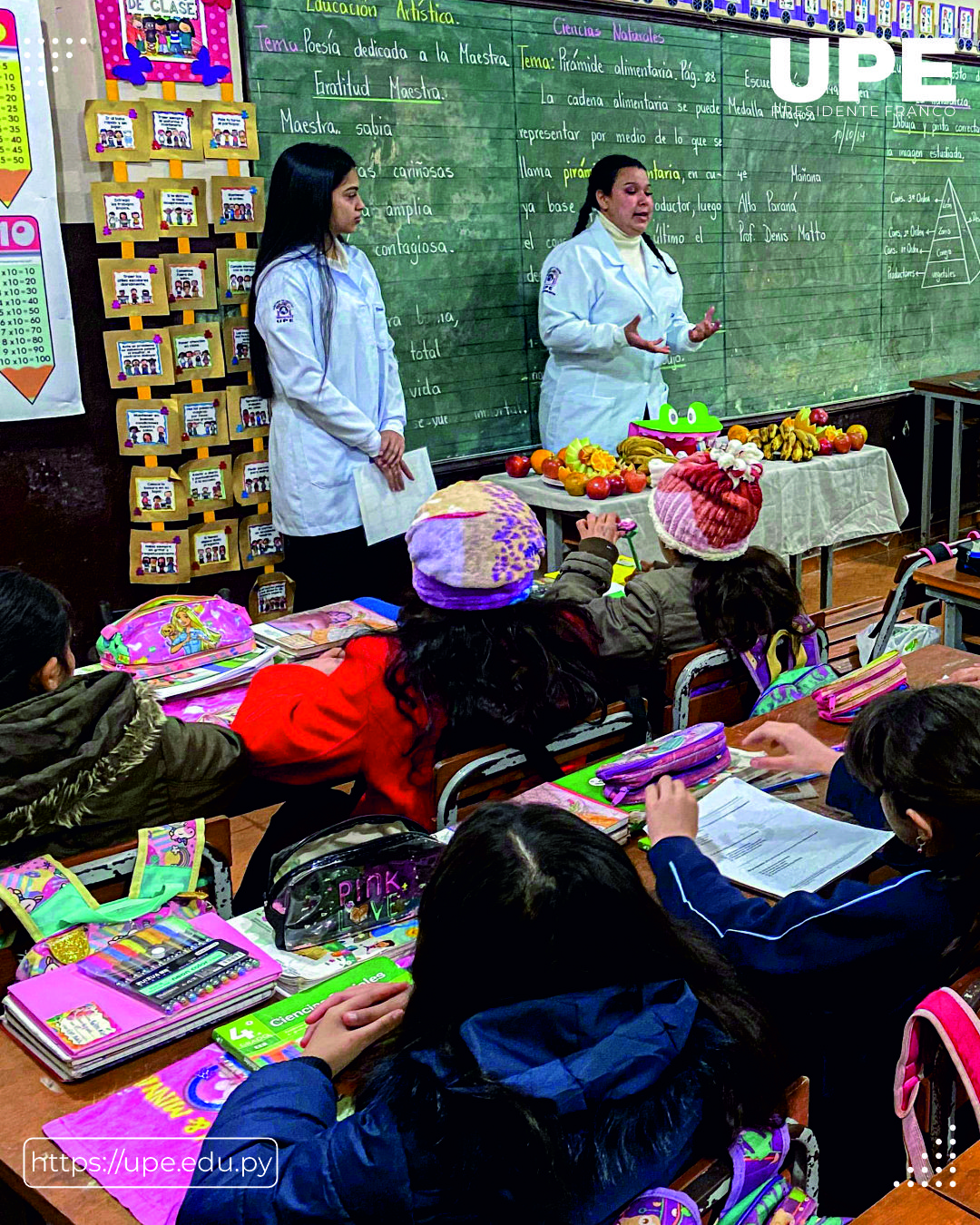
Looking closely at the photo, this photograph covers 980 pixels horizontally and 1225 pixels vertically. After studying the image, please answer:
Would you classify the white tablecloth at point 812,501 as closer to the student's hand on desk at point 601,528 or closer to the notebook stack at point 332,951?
the student's hand on desk at point 601,528

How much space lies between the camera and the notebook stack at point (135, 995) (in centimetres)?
134

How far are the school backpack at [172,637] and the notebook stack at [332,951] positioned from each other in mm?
1163

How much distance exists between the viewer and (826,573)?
492 cm

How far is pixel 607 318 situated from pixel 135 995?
374 cm

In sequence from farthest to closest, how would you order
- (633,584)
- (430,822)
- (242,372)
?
(242,372), (633,584), (430,822)

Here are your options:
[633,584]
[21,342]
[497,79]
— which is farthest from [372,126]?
[633,584]

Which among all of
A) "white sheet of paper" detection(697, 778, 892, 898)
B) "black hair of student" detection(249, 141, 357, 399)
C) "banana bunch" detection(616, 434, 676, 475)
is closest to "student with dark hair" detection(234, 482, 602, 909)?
"white sheet of paper" detection(697, 778, 892, 898)

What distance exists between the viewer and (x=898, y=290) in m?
6.68

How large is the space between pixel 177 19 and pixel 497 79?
4.37 feet

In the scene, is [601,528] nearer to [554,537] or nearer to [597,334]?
[554,537]

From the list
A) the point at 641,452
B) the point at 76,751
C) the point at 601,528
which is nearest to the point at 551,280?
the point at 641,452

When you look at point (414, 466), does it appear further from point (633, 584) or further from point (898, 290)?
point (898, 290)

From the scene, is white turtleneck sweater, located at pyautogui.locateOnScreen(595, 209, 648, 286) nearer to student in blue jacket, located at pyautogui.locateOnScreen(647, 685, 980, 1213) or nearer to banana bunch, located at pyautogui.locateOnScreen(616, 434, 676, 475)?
banana bunch, located at pyautogui.locateOnScreen(616, 434, 676, 475)

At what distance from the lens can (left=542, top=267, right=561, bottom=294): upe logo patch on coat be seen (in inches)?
184
